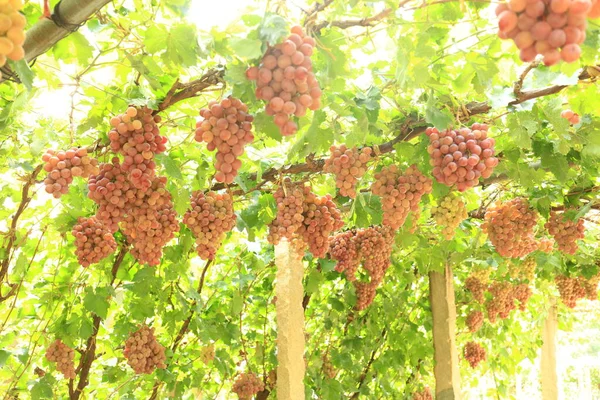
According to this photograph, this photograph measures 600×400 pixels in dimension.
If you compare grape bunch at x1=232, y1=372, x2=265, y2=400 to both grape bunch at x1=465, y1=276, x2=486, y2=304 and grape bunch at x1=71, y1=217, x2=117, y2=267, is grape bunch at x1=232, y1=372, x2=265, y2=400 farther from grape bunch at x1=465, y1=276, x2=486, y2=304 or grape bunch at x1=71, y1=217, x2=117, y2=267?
grape bunch at x1=465, y1=276, x2=486, y2=304

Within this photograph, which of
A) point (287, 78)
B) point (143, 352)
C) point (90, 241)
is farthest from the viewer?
point (143, 352)

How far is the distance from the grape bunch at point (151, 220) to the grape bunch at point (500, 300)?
4.11 meters

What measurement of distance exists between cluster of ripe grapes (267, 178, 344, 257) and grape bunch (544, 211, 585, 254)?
5.11 feet

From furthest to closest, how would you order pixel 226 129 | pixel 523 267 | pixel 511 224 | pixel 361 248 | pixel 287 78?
1. pixel 523 267
2. pixel 361 248
3. pixel 511 224
4. pixel 226 129
5. pixel 287 78

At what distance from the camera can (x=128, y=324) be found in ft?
11.5

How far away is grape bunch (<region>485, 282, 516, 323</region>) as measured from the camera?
5.31 metres

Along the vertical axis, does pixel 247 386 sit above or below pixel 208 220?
below

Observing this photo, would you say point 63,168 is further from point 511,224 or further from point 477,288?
point 477,288

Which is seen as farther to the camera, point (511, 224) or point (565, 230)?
point (565, 230)

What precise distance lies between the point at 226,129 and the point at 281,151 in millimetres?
1410

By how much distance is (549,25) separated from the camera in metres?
0.83

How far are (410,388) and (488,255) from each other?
62.2 inches

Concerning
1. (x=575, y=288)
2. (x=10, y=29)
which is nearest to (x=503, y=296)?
(x=575, y=288)

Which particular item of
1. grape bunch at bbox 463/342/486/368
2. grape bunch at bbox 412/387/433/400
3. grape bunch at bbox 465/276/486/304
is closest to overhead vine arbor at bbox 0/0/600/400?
grape bunch at bbox 465/276/486/304
